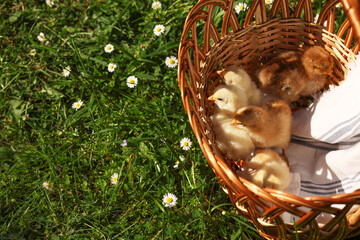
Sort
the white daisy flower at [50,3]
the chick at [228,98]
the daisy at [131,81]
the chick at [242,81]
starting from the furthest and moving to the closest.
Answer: the white daisy flower at [50,3]
the daisy at [131,81]
the chick at [242,81]
the chick at [228,98]

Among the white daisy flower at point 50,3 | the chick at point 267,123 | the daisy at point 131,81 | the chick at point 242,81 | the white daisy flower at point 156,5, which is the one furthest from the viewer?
the white daisy flower at point 50,3

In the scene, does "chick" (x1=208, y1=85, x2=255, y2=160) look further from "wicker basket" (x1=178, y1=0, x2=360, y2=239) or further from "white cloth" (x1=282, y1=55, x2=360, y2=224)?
"white cloth" (x1=282, y1=55, x2=360, y2=224)

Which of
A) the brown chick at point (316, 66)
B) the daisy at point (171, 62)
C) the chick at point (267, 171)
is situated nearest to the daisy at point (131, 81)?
the daisy at point (171, 62)

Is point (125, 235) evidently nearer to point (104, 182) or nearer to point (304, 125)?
point (104, 182)

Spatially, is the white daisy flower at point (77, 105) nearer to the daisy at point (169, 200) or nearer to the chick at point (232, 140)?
the daisy at point (169, 200)

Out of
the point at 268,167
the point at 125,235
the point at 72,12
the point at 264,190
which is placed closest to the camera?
the point at 264,190

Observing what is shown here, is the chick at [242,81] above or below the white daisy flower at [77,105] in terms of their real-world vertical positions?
above

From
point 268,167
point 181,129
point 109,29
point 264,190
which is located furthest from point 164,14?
point 264,190

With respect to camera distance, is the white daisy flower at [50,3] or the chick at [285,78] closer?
the chick at [285,78]
